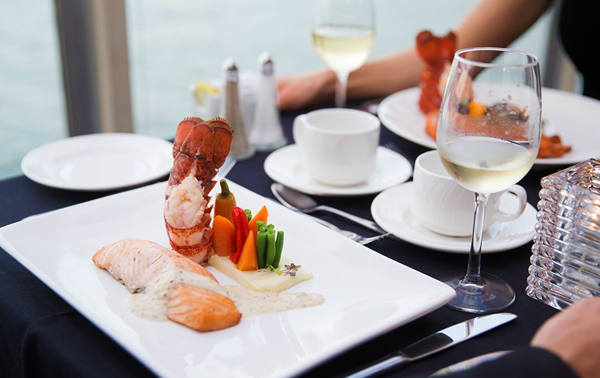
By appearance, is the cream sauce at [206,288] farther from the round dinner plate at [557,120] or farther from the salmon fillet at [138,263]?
the round dinner plate at [557,120]

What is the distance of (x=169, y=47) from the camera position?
4859mm

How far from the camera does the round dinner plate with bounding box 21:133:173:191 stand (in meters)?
1.20

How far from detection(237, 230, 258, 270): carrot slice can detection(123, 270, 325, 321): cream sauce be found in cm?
5

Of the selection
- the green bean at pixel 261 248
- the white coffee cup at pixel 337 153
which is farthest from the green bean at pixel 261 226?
the white coffee cup at pixel 337 153

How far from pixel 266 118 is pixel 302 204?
47 cm

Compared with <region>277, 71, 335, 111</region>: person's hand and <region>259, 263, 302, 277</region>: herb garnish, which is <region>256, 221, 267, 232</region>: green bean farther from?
<region>277, 71, 335, 111</region>: person's hand

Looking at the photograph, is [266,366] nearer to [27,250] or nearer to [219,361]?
→ [219,361]

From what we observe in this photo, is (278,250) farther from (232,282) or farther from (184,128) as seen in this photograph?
(184,128)

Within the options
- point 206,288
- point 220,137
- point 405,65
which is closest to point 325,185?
point 220,137

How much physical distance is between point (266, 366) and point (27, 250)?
49cm

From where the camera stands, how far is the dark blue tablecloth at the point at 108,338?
2.19ft

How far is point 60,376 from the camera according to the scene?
27.1 inches

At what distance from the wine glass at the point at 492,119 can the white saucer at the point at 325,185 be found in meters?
0.44

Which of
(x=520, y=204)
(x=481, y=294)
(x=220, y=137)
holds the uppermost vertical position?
(x=220, y=137)
